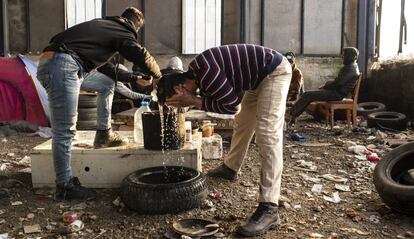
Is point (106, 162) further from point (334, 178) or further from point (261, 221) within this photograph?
point (334, 178)

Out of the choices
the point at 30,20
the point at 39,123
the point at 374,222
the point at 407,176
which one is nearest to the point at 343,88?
the point at 407,176

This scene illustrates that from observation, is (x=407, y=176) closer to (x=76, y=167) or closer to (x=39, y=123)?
(x=76, y=167)

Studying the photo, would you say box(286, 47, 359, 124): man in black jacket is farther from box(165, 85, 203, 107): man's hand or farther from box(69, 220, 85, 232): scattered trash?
box(69, 220, 85, 232): scattered trash

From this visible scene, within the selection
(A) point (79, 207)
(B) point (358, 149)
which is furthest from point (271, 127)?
(B) point (358, 149)

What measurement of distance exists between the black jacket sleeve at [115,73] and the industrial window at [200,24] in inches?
301

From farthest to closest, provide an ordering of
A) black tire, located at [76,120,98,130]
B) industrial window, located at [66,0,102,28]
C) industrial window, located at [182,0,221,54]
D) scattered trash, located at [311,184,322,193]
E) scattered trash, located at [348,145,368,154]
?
industrial window, located at [182,0,221,54] < industrial window, located at [66,0,102,28] < black tire, located at [76,120,98,130] < scattered trash, located at [348,145,368,154] < scattered trash, located at [311,184,322,193]

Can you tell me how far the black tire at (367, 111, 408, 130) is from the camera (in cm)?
846

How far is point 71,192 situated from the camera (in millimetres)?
4094

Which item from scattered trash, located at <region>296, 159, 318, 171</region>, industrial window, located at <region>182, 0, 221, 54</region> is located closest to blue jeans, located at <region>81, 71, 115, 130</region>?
scattered trash, located at <region>296, 159, 318, 171</region>

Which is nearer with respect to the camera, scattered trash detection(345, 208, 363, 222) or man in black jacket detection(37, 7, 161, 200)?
scattered trash detection(345, 208, 363, 222)

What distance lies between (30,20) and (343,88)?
8.42 m

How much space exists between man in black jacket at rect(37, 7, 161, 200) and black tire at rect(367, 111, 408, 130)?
5899 mm

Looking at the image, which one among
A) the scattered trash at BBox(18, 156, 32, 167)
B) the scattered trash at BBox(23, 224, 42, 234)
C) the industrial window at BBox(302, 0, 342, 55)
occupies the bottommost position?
the scattered trash at BBox(23, 224, 42, 234)

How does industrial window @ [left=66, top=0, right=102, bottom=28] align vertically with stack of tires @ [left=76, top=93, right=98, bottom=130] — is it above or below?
above
